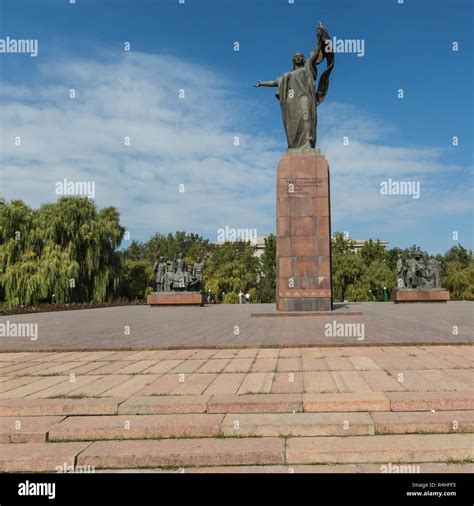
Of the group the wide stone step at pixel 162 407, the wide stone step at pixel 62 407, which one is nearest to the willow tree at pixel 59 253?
the wide stone step at pixel 62 407

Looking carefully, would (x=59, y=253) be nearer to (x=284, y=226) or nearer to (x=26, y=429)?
(x=284, y=226)

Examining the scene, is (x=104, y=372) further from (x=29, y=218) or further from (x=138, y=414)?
(x=29, y=218)

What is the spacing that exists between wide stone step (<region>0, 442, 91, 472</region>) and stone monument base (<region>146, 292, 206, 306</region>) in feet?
77.5

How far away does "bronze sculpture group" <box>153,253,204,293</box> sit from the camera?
92.2 ft

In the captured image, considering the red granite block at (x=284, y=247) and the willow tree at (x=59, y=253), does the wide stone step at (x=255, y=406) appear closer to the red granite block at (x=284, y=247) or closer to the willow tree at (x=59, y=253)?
the red granite block at (x=284, y=247)

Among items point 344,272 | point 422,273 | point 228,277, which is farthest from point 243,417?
point 228,277

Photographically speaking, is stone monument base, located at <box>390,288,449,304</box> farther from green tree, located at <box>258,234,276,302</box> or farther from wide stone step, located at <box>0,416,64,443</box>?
green tree, located at <box>258,234,276,302</box>

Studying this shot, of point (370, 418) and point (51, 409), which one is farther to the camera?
point (51, 409)

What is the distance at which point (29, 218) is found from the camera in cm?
3117

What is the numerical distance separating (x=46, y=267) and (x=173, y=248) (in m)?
39.1

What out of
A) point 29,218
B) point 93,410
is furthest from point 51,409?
point 29,218

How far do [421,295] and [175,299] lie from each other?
14745 millimetres
